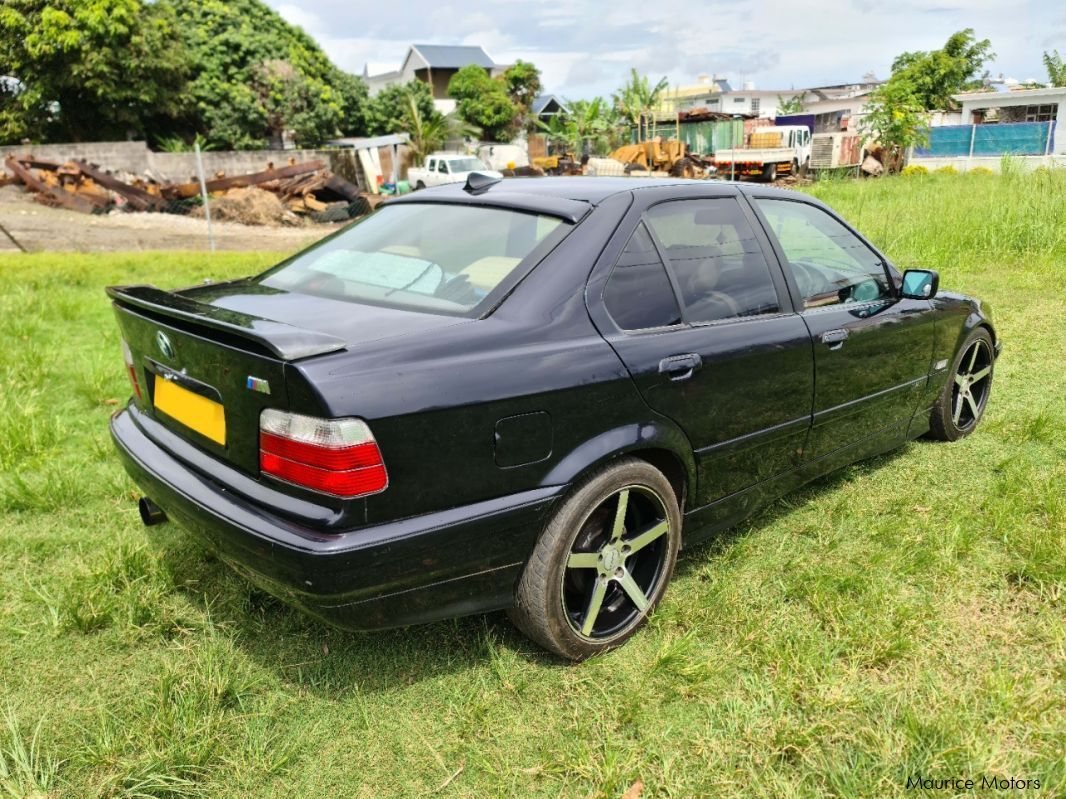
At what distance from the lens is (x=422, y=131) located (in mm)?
38375

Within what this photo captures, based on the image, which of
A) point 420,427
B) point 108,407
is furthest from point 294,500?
point 108,407

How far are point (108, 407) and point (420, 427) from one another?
3641 millimetres

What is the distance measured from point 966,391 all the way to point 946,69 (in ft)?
174

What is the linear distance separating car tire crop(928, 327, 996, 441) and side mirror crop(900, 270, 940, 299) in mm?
618

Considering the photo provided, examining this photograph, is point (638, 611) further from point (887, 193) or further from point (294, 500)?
point (887, 193)

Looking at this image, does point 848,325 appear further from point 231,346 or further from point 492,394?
point 231,346

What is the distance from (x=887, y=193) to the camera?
14875 mm

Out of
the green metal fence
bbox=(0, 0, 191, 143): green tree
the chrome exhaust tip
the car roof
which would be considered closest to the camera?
the car roof

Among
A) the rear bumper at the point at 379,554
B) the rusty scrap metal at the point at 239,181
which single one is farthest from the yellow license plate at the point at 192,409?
the rusty scrap metal at the point at 239,181

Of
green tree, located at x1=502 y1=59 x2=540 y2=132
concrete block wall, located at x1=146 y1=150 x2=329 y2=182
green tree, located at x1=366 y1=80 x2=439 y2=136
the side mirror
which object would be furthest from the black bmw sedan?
green tree, located at x1=502 y1=59 x2=540 y2=132

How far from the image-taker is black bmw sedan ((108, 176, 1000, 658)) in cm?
209

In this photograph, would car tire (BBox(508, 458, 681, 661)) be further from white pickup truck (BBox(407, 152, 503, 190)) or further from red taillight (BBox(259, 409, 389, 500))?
white pickup truck (BBox(407, 152, 503, 190))

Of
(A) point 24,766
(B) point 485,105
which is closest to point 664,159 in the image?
(B) point 485,105

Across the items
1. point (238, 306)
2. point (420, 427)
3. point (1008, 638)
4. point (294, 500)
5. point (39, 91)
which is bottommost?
point (1008, 638)
